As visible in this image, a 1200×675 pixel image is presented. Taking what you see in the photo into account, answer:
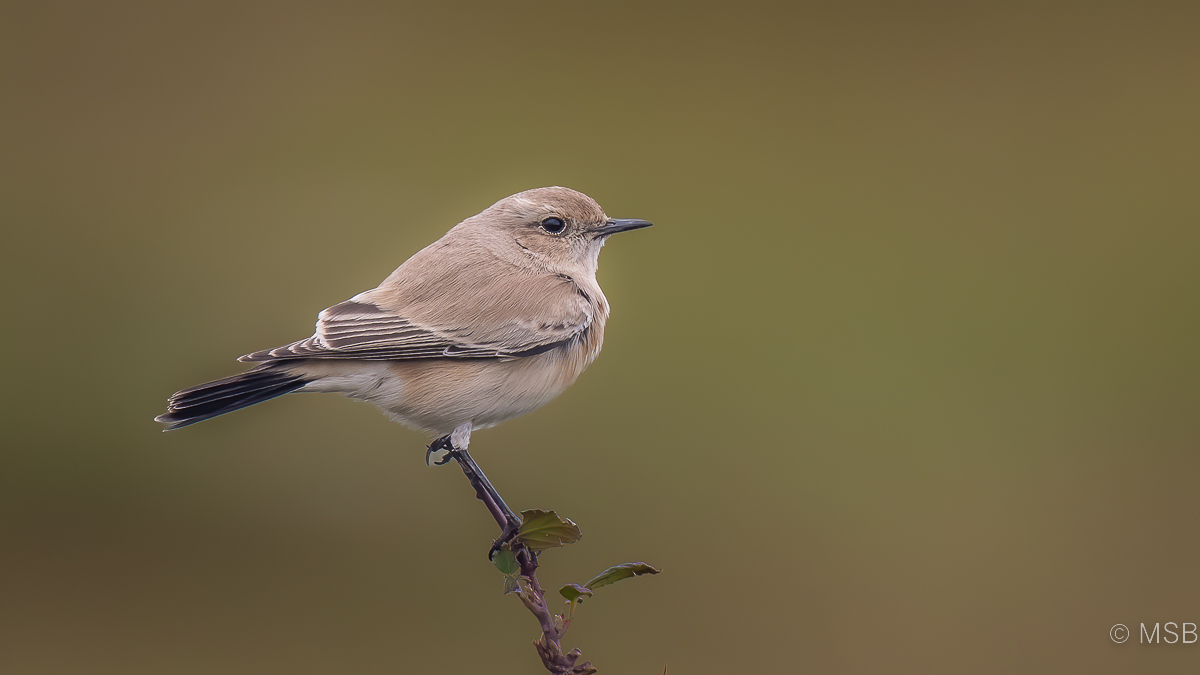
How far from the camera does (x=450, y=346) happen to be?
2.32m

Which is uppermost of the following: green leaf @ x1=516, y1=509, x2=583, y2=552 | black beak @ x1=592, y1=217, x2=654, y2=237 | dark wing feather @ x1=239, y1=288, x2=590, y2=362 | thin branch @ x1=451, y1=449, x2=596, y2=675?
black beak @ x1=592, y1=217, x2=654, y2=237

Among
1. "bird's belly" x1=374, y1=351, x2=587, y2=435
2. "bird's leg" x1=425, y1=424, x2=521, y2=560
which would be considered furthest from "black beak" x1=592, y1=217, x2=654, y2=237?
"bird's leg" x1=425, y1=424, x2=521, y2=560

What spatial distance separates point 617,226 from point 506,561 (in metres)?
1.34

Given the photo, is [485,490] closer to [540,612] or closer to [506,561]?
[506,561]

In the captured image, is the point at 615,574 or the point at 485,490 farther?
the point at 485,490

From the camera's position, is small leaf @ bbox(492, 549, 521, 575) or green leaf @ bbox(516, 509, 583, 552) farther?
small leaf @ bbox(492, 549, 521, 575)

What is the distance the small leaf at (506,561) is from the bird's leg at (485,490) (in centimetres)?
1

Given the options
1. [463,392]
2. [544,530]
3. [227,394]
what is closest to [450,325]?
[463,392]

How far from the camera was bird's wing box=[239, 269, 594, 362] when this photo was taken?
2.25 metres

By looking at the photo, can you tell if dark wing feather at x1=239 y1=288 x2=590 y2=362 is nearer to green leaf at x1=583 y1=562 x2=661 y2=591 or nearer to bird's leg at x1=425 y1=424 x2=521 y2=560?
bird's leg at x1=425 y1=424 x2=521 y2=560

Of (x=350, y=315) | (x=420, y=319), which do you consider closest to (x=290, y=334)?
(x=350, y=315)

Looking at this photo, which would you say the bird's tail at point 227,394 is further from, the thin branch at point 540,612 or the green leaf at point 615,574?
the green leaf at point 615,574

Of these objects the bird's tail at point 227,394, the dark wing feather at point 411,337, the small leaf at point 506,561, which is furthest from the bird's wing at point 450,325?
the small leaf at point 506,561

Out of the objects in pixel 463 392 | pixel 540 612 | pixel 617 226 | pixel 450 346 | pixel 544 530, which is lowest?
pixel 540 612
